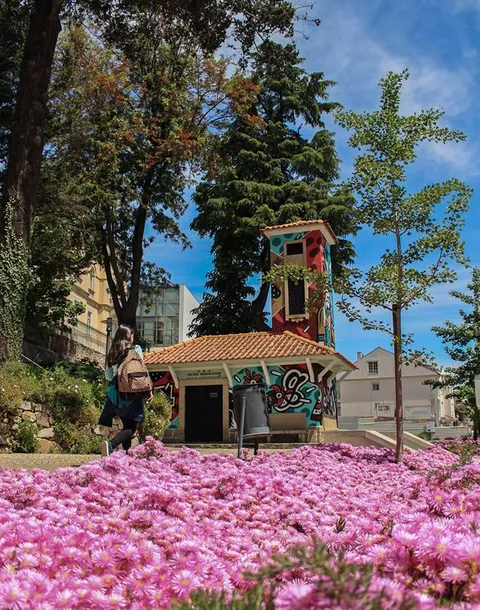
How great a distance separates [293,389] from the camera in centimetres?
2294

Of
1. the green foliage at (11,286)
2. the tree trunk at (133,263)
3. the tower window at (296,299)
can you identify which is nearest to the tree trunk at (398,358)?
the green foliage at (11,286)

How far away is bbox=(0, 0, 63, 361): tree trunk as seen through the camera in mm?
14508

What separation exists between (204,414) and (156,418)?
8244 millimetres

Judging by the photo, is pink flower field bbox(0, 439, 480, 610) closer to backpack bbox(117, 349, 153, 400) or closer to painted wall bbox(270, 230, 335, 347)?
backpack bbox(117, 349, 153, 400)

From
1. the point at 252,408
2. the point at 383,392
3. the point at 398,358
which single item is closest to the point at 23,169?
the point at 252,408

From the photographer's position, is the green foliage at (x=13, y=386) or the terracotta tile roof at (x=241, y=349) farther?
the terracotta tile roof at (x=241, y=349)

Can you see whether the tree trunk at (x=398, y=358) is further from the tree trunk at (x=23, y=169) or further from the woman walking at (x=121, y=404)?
the tree trunk at (x=23, y=169)

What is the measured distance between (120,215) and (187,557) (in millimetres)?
24808

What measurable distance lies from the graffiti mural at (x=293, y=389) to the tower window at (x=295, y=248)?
5.64m

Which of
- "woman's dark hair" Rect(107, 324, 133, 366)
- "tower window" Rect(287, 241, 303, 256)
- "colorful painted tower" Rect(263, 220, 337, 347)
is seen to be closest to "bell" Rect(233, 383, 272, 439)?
"woman's dark hair" Rect(107, 324, 133, 366)

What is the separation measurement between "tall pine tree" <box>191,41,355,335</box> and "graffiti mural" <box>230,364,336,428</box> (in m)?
7.74

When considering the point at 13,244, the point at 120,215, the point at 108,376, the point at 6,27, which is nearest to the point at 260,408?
the point at 108,376

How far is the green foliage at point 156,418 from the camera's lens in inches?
610

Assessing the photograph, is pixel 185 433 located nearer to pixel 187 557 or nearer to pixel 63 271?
pixel 63 271
